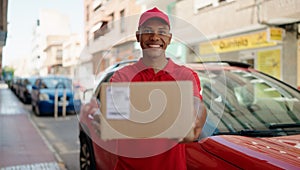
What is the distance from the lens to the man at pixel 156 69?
173cm

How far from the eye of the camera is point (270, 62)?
1138 centimetres

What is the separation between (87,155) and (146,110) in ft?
8.96

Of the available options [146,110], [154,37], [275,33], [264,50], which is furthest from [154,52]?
[264,50]

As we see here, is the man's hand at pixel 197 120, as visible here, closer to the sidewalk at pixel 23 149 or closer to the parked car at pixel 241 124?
the parked car at pixel 241 124

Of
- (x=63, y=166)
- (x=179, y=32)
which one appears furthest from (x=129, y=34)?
(x=63, y=166)

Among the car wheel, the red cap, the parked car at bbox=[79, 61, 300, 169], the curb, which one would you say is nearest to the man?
the red cap

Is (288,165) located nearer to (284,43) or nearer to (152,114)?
(152,114)

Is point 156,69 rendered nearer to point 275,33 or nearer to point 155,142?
point 155,142

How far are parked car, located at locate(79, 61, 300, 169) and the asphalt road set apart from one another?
202 centimetres

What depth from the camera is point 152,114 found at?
5.20 ft

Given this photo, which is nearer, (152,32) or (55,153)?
(152,32)

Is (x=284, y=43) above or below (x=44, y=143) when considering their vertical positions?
above

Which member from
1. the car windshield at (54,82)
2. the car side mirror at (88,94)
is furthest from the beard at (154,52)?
the car windshield at (54,82)

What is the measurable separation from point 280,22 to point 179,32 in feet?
29.1
